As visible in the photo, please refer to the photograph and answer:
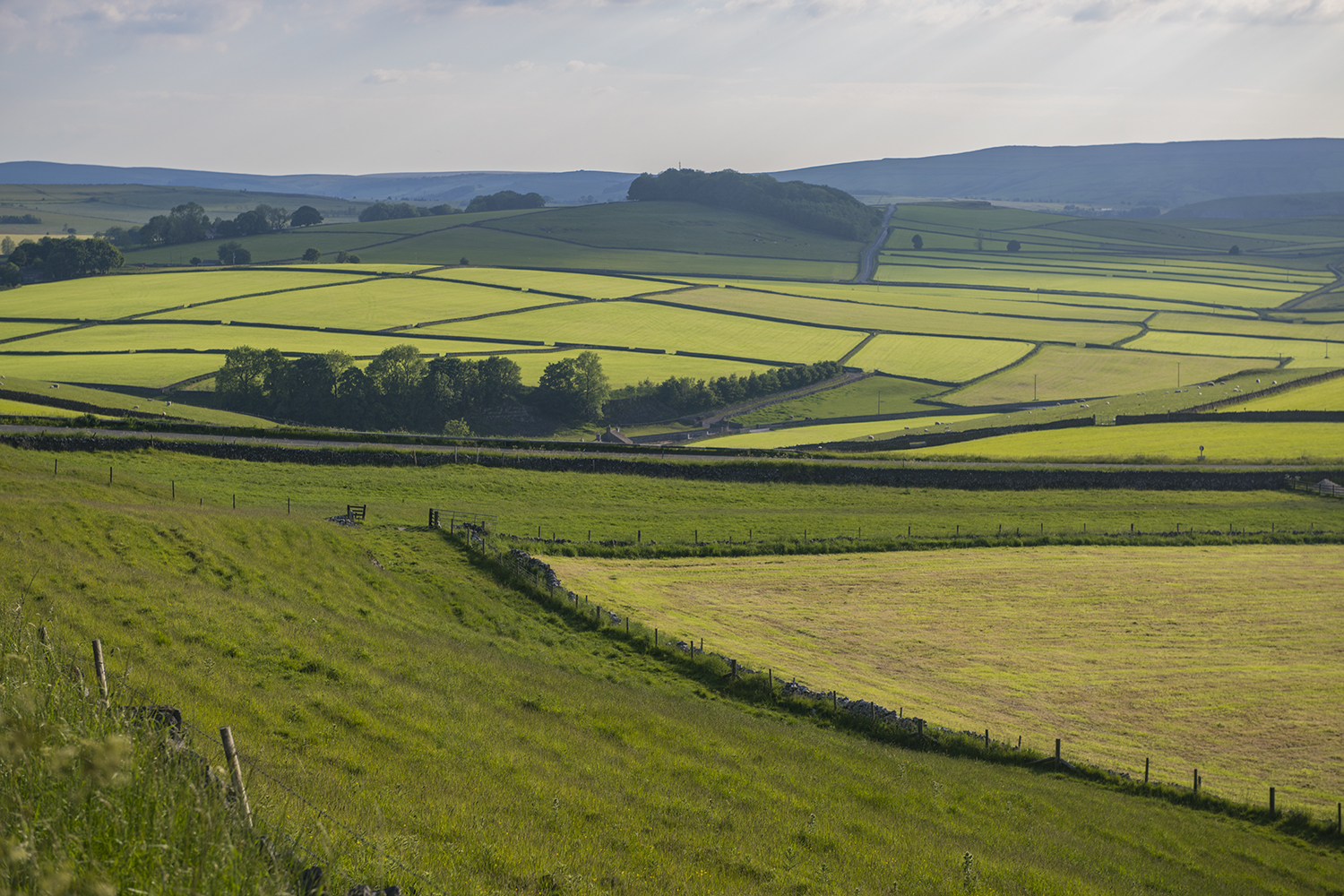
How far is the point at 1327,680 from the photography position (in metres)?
28.7

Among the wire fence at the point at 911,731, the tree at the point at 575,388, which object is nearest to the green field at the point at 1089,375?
the tree at the point at 575,388

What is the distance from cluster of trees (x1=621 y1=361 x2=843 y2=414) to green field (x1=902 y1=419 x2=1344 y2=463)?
104 feet

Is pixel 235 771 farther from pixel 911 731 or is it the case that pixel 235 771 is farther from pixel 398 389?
pixel 398 389

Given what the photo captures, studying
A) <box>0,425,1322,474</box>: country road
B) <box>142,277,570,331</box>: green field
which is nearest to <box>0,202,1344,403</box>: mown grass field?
<box>142,277,570,331</box>: green field

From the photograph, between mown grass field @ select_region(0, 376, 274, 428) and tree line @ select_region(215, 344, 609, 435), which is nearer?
mown grass field @ select_region(0, 376, 274, 428)

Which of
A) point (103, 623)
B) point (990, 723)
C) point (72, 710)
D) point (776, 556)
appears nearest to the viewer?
point (72, 710)

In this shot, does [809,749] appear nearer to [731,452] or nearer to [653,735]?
[653,735]

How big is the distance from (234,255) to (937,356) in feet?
394

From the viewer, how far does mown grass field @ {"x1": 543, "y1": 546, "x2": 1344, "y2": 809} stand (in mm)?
24469

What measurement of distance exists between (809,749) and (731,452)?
134 feet

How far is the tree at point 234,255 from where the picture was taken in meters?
159

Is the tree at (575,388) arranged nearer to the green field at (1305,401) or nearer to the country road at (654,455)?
the country road at (654,455)

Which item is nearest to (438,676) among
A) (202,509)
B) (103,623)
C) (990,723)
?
(103,623)

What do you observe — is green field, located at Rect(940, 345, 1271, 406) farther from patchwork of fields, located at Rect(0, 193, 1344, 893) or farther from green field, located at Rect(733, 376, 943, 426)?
patchwork of fields, located at Rect(0, 193, 1344, 893)
